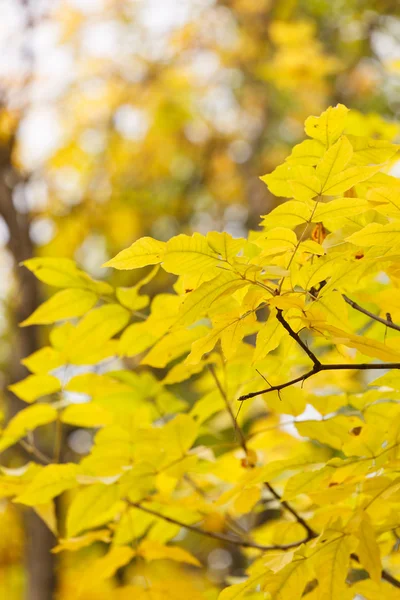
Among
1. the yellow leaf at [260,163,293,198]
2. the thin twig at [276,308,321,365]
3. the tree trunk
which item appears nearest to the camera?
the thin twig at [276,308,321,365]

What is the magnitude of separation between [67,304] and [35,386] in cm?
16

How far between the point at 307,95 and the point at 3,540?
3090mm

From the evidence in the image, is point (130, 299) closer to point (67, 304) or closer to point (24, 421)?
point (67, 304)

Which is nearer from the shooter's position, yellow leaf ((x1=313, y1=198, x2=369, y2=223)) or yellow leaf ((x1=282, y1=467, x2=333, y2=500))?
yellow leaf ((x1=313, y1=198, x2=369, y2=223))

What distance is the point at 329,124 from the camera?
0.54 meters

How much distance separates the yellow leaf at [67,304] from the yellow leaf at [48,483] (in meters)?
0.17

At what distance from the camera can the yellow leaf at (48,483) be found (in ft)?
2.17

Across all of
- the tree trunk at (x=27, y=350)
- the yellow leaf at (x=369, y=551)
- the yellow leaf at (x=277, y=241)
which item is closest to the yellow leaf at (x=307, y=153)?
the yellow leaf at (x=277, y=241)

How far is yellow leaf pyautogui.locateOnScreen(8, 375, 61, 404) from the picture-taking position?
2.62ft

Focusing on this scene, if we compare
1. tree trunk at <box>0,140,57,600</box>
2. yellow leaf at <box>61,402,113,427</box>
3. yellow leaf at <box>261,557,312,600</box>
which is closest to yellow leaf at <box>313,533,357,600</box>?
yellow leaf at <box>261,557,312,600</box>

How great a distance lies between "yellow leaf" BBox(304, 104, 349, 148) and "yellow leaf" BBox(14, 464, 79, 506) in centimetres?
45

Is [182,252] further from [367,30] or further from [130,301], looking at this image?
[367,30]

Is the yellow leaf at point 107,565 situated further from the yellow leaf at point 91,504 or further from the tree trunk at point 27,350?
the tree trunk at point 27,350

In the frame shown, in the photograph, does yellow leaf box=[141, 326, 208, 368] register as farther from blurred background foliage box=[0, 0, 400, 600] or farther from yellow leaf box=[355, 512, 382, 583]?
blurred background foliage box=[0, 0, 400, 600]
